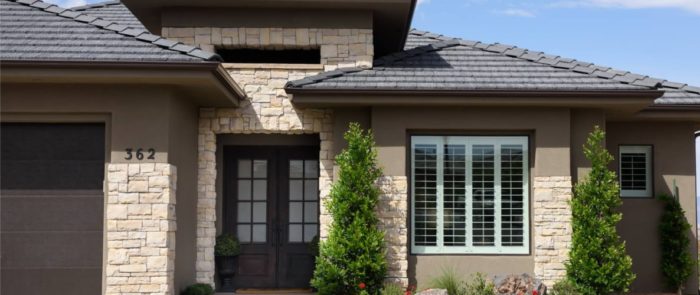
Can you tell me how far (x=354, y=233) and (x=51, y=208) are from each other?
445cm

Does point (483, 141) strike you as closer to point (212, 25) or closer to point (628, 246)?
point (628, 246)

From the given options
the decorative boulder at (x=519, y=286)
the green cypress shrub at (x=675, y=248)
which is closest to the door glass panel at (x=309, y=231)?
the decorative boulder at (x=519, y=286)

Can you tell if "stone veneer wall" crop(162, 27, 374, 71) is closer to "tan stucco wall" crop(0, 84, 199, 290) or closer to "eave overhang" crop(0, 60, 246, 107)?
"tan stucco wall" crop(0, 84, 199, 290)

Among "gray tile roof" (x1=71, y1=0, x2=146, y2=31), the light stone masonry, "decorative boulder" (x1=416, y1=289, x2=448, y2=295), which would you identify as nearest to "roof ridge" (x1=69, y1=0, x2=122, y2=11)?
"gray tile roof" (x1=71, y1=0, x2=146, y2=31)

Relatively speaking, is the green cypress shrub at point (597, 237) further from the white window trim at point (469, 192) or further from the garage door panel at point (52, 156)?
the garage door panel at point (52, 156)

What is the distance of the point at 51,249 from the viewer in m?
11.8

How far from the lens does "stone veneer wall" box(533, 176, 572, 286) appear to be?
13688mm

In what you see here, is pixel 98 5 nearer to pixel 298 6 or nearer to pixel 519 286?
pixel 298 6

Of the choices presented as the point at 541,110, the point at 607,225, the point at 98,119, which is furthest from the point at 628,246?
the point at 98,119

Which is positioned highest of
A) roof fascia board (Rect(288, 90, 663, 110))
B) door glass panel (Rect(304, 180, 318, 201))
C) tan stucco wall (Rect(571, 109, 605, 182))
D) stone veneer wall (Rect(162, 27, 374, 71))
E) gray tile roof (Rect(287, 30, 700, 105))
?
stone veneer wall (Rect(162, 27, 374, 71))

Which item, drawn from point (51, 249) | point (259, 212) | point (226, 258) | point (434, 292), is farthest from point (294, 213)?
point (51, 249)

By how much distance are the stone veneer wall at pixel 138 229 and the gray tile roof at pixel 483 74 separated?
2.88 meters

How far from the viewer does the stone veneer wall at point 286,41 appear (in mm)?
14844

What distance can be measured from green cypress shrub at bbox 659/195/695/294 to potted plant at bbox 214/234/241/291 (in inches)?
303
